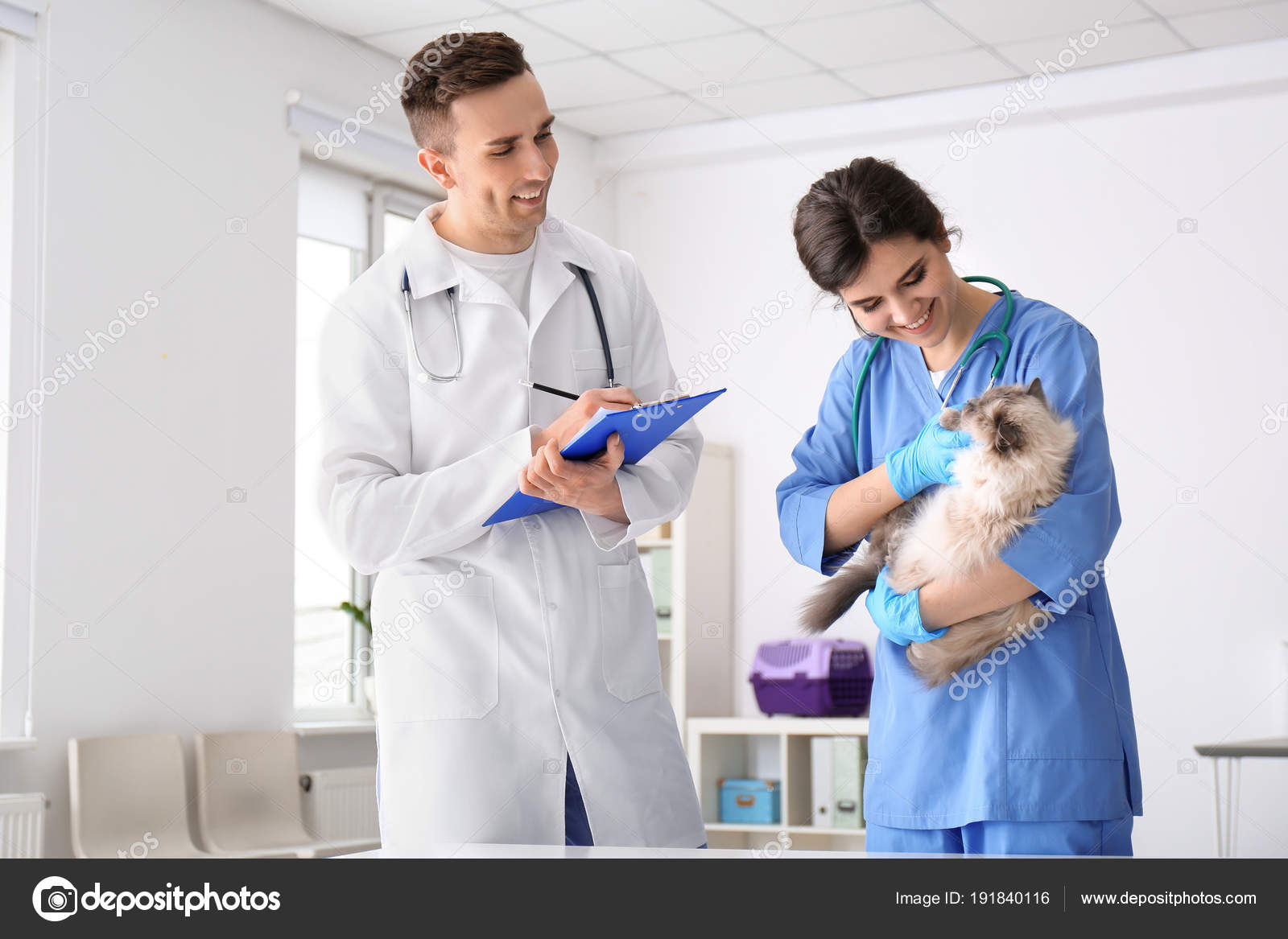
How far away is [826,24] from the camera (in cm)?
500

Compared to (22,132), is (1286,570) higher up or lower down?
lower down

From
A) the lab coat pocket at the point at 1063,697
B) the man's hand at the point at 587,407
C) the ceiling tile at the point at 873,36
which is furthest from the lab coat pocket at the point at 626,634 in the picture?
the ceiling tile at the point at 873,36

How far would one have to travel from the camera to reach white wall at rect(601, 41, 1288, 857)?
16.5 feet

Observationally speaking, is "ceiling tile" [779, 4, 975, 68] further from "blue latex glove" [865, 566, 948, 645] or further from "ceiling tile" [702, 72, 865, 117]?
"blue latex glove" [865, 566, 948, 645]

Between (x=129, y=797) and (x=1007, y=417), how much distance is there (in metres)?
3.30

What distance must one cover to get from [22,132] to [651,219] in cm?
328

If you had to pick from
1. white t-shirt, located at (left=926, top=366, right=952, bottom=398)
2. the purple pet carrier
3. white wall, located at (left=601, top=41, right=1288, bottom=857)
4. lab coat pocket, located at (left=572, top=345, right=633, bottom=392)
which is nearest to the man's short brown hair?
lab coat pocket, located at (left=572, top=345, right=633, bottom=392)

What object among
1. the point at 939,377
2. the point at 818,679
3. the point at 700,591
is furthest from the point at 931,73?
the point at 939,377

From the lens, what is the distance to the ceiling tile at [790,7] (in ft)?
15.8

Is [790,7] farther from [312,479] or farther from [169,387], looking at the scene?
[169,387]

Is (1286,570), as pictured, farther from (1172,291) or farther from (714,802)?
(714,802)

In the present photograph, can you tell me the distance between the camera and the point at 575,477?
63.6 inches

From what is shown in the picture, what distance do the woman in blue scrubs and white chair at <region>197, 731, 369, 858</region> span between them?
278 centimetres
